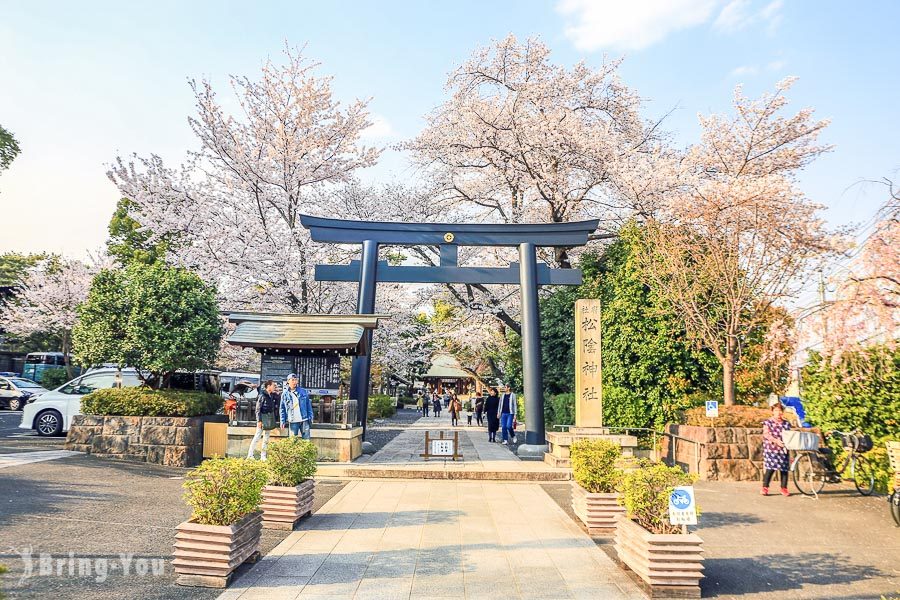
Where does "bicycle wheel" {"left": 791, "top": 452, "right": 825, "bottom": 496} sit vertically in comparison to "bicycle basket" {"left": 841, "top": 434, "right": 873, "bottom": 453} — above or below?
below

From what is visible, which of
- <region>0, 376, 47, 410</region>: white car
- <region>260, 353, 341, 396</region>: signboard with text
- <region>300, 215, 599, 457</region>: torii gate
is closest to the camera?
<region>260, 353, 341, 396</region>: signboard with text

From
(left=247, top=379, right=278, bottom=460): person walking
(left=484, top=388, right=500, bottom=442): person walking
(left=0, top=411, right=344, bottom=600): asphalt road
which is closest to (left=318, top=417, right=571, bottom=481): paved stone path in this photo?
(left=0, top=411, right=344, bottom=600): asphalt road

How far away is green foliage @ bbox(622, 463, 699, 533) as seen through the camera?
5.93m

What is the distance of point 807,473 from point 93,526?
1241 centimetres

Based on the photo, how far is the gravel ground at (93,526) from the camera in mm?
5297

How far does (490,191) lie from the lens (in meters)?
21.4

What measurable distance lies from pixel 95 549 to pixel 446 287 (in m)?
16.6

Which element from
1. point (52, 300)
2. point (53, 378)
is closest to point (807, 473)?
point (52, 300)

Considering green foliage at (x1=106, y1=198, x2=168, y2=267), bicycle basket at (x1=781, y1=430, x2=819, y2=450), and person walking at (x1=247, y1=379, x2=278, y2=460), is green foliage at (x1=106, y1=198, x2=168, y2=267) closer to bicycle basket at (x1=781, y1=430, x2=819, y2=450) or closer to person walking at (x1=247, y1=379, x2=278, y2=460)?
person walking at (x1=247, y1=379, x2=278, y2=460)

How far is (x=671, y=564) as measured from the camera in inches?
220

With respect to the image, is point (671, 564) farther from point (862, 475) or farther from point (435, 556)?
→ point (862, 475)

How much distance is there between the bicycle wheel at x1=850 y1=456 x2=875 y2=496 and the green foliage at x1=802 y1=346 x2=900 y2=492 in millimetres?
105

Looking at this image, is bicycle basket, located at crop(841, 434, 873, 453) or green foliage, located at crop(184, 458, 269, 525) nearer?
green foliage, located at crop(184, 458, 269, 525)

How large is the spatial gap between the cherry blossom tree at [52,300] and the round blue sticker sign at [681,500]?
33.4m
